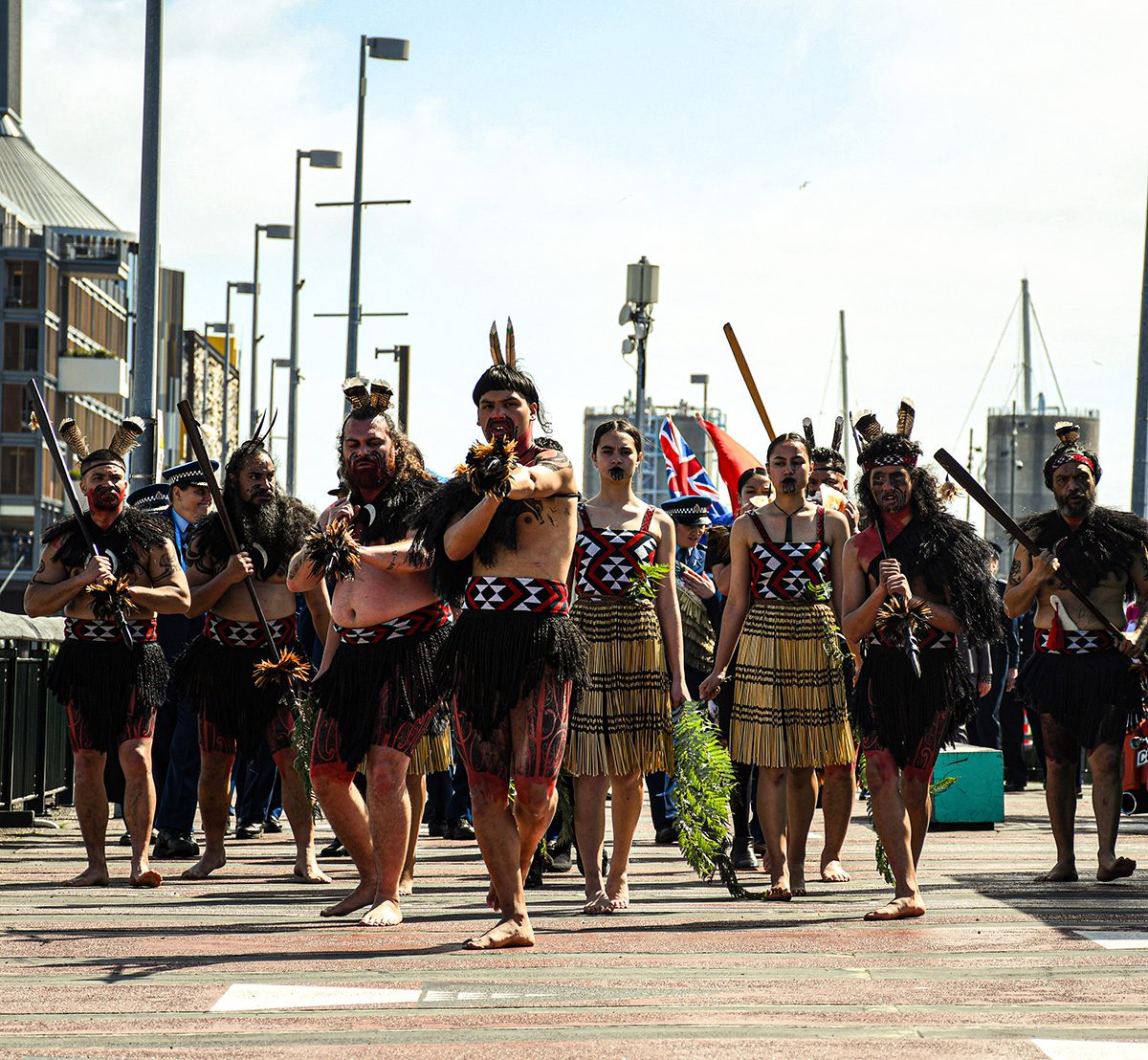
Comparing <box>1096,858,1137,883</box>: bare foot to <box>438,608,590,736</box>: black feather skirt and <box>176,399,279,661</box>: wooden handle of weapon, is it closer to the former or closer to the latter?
<box>438,608,590,736</box>: black feather skirt

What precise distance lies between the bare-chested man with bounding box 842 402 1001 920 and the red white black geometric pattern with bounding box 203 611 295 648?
309 cm

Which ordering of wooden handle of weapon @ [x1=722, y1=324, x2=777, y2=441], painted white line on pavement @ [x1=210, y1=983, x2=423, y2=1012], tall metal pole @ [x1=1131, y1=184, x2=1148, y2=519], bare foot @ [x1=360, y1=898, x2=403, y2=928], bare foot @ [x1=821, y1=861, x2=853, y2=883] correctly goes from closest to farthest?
1. painted white line on pavement @ [x1=210, y1=983, x2=423, y2=1012]
2. bare foot @ [x1=360, y1=898, x2=403, y2=928]
3. bare foot @ [x1=821, y1=861, x2=853, y2=883]
4. wooden handle of weapon @ [x1=722, y1=324, x2=777, y2=441]
5. tall metal pole @ [x1=1131, y1=184, x2=1148, y2=519]

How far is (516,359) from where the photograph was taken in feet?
25.8

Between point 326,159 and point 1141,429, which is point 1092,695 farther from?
point 326,159

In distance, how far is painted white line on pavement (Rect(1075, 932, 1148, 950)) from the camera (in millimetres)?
7222

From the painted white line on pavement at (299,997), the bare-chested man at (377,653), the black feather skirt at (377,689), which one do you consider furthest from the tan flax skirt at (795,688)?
the painted white line on pavement at (299,997)

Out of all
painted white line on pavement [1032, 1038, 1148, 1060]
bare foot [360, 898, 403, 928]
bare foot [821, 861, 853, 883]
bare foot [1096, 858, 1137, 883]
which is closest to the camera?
painted white line on pavement [1032, 1038, 1148, 1060]

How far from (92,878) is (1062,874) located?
4777 millimetres

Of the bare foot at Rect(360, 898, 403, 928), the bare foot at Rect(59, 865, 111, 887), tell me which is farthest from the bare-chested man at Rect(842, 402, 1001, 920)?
the bare foot at Rect(59, 865, 111, 887)

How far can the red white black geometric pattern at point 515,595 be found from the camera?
7445 mm

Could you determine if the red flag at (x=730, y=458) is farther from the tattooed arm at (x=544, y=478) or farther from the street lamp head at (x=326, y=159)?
the street lamp head at (x=326, y=159)

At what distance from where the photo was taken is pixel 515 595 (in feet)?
24.4

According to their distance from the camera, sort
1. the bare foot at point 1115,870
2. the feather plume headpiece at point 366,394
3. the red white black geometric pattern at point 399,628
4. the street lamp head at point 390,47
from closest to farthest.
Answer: the red white black geometric pattern at point 399,628
the feather plume headpiece at point 366,394
the bare foot at point 1115,870
the street lamp head at point 390,47

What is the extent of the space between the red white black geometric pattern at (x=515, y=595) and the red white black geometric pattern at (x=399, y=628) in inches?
27.8
